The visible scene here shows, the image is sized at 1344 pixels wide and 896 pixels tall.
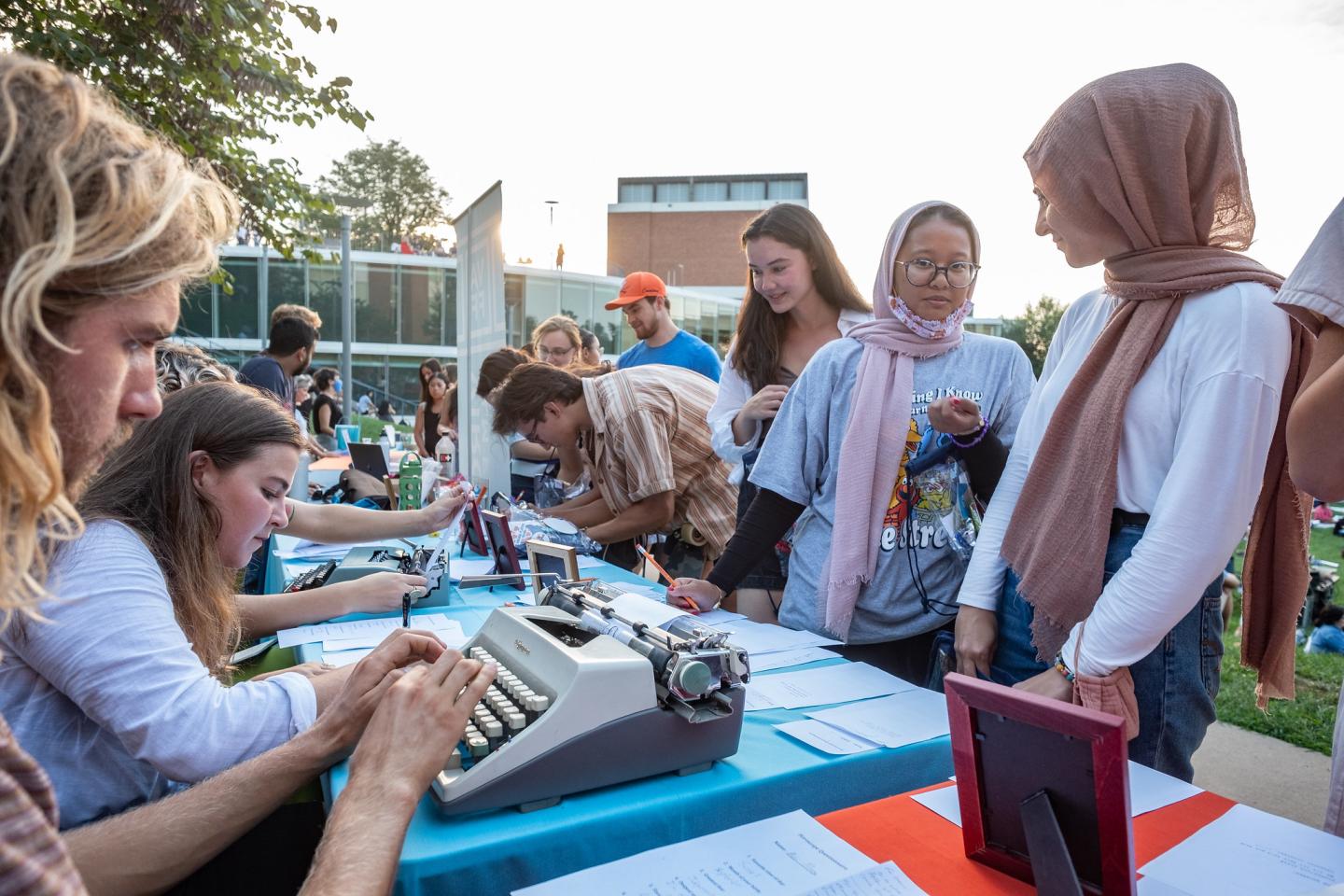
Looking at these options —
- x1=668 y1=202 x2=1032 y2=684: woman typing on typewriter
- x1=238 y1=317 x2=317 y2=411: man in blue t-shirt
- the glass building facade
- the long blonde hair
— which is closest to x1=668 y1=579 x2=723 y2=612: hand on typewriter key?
x1=668 y1=202 x2=1032 y2=684: woman typing on typewriter

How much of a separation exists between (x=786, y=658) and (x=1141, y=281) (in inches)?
40.0

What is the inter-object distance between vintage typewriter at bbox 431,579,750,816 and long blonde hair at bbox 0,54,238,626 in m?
0.59

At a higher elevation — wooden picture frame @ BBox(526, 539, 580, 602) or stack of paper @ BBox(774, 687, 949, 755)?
wooden picture frame @ BBox(526, 539, 580, 602)

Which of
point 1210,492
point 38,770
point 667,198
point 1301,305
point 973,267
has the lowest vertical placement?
point 38,770

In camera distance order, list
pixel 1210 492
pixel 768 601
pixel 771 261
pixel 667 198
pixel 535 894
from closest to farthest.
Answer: pixel 535 894, pixel 1210 492, pixel 768 601, pixel 771 261, pixel 667 198

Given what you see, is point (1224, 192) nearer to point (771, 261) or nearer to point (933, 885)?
point (933, 885)

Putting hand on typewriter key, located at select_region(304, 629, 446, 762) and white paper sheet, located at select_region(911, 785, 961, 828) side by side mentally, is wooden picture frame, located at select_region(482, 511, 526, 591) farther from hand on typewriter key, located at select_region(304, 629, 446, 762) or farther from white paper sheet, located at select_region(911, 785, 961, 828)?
white paper sheet, located at select_region(911, 785, 961, 828)

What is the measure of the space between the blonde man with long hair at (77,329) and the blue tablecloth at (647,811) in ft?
0.30

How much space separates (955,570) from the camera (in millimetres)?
2021

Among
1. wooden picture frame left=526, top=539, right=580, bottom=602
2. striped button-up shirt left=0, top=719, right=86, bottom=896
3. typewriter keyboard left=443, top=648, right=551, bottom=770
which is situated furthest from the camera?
wooden picture frame left=526, top=539, right=580, bottom=602

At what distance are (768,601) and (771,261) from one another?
1051mm

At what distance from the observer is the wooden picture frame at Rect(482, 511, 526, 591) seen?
2721 mm

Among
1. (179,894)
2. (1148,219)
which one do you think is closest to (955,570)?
(1148,219)

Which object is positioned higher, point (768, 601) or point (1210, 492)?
point (1210, 492)
